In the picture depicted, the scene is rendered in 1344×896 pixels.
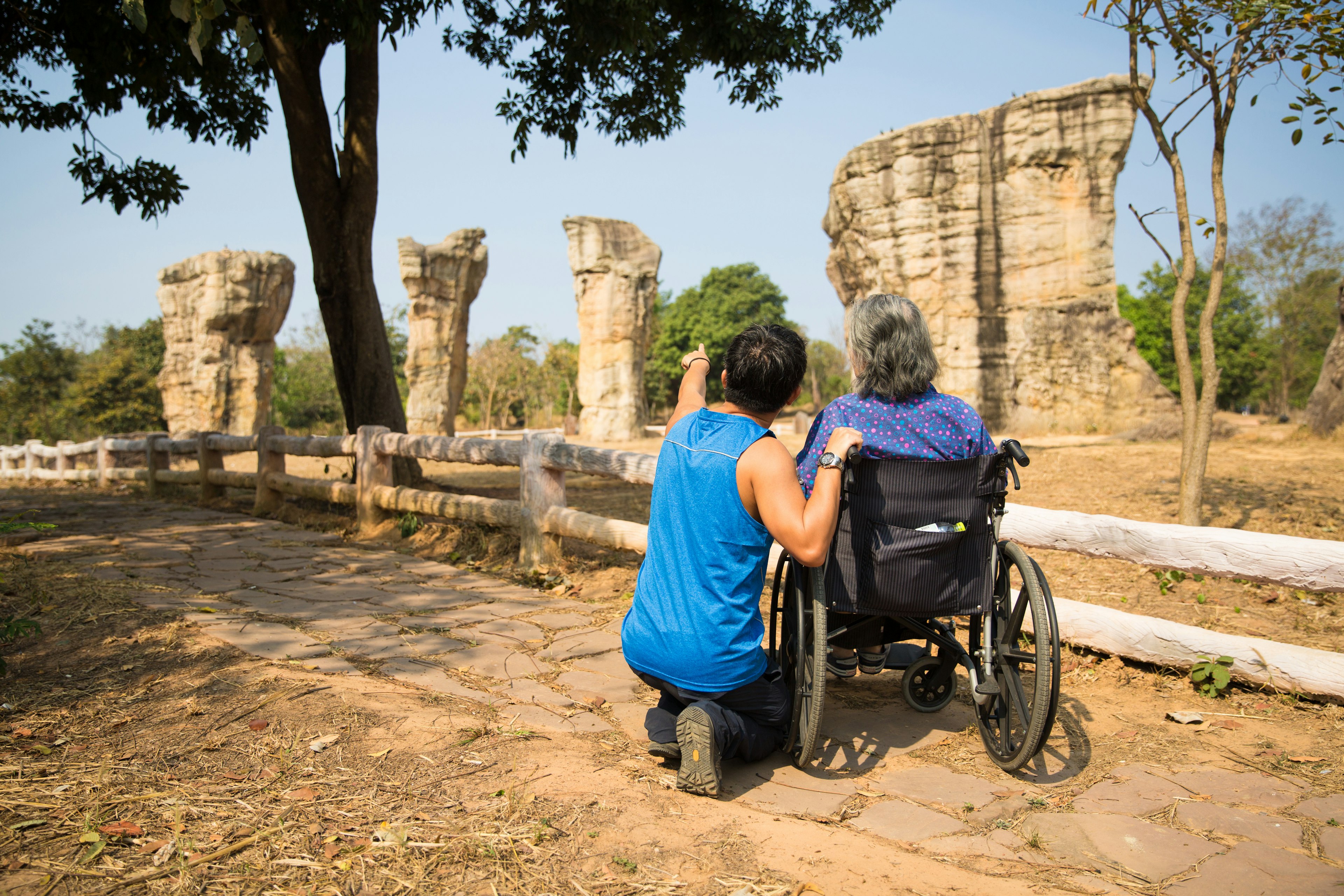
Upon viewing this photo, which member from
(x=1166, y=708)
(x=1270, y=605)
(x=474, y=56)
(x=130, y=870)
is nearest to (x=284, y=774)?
(x=130, y=870)

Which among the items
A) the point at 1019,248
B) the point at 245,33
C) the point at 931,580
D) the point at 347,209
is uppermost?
the point at 1019,248

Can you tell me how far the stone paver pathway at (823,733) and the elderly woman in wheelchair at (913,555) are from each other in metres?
0.23

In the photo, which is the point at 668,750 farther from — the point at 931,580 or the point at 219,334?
the point at 219,334

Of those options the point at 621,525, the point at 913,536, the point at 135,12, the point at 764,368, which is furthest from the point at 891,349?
the point at 135,12

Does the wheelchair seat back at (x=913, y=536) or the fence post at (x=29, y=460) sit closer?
the wheelchair seat back at (x=913, y=536)

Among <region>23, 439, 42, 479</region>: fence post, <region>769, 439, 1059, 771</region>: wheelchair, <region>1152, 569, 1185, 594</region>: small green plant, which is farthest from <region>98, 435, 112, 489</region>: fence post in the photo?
<region>1152, 569, 1185, 594</region>: small green plant

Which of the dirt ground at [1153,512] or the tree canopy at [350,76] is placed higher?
the tree canopy at [350,76]

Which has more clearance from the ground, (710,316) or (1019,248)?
(710,316)

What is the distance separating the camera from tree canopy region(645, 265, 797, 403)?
168 ft

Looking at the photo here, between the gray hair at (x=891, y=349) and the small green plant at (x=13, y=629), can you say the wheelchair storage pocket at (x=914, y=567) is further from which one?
the small green plant at (x=13, y=629)

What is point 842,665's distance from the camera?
3092mm

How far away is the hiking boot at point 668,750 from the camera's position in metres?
2.54

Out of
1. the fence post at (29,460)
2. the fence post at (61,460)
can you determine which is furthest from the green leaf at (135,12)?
the fence post at (29,460)

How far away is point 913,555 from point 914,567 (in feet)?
0.13
